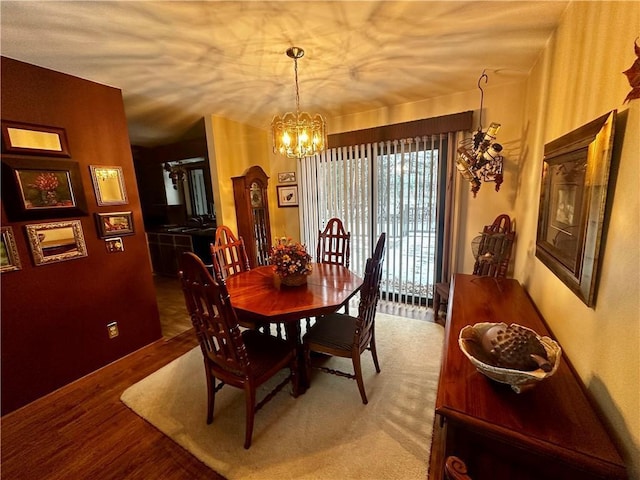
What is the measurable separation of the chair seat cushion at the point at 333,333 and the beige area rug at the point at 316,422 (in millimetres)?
429

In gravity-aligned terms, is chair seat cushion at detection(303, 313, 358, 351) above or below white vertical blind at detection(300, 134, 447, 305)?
below

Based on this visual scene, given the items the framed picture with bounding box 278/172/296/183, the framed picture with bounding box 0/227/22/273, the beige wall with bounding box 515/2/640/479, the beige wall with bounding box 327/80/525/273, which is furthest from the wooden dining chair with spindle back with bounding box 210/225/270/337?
the beige wall with bounding box 327/80/525/273

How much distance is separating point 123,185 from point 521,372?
307 centimetres

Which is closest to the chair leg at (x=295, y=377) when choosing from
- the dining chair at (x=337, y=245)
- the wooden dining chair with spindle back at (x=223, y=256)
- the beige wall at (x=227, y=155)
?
the wooden dining chair with spindle back at (x=223, y=256)

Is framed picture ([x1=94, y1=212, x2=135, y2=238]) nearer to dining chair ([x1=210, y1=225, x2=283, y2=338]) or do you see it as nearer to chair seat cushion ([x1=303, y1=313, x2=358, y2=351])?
dining chair ([x1=210, y1=225, x2=283, y2=338])

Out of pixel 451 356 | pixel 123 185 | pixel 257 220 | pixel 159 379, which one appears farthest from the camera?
pixel 257 220

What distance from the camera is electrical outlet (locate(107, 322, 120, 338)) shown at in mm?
2340

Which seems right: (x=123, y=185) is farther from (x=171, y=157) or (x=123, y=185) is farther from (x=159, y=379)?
(x=171, y=157)

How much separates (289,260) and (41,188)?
6.24 ft

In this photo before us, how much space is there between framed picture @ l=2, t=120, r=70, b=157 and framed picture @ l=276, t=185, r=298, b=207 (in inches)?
94.1

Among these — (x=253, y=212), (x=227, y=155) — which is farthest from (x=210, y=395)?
(x=227, y=155)

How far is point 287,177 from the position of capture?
3893mm

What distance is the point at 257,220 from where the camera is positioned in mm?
3641

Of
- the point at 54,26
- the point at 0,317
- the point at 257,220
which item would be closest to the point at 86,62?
the point at 54,26
